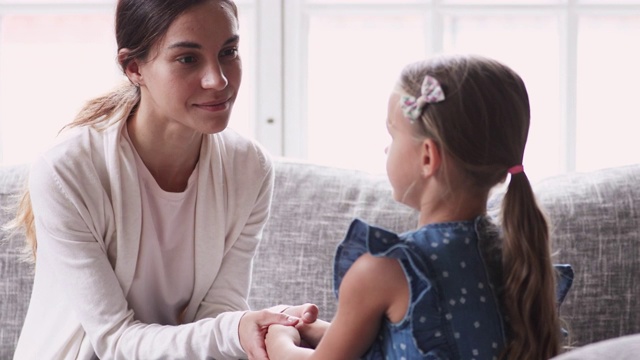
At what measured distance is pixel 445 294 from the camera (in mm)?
1485

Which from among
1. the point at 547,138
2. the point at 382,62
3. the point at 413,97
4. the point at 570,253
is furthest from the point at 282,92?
the point at 413,97

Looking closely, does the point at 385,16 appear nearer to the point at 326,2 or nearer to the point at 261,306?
the point at 326,2

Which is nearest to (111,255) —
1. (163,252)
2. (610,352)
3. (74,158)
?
(163,252)

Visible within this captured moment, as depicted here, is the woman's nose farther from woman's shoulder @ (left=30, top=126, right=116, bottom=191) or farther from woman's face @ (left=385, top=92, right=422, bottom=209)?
woman's face @ (left=385, top=92, right=422, bottom=209)

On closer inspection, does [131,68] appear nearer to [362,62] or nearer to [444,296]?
[444,296]

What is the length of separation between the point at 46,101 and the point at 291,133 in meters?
0.78

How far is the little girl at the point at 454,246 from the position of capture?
149 cm

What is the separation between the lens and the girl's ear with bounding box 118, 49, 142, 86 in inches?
76.5

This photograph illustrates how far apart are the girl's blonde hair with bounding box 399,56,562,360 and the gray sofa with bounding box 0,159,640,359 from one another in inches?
29.4

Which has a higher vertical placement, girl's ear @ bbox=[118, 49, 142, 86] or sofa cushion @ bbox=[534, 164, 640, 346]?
girl's ear @ bbox=[118, 49, 142, 86]

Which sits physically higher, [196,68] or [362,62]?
[362,62]

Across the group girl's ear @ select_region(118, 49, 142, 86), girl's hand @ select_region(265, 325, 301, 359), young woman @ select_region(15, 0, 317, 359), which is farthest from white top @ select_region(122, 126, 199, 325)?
girl's hand @ select_region(265, 325, 301, 359)

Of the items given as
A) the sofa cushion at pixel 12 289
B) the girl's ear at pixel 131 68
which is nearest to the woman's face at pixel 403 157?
the girl's ear at pixel 131 68

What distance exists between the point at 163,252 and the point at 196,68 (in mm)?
420
